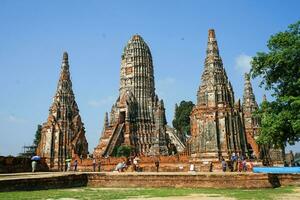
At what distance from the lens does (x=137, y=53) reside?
5916cm

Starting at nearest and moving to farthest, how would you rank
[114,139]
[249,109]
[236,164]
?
[236,164] < [114,139] < [249,109]

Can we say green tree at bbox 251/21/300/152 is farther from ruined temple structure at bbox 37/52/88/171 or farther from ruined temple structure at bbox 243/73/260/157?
ruined temple structure at bbox 243/73/260/157

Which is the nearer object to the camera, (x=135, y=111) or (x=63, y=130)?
(x=63, y=130)

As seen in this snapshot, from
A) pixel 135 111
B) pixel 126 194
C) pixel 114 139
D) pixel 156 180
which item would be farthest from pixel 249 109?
pixel 126 194

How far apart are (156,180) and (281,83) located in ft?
27.0

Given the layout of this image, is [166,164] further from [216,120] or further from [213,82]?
[213,82]

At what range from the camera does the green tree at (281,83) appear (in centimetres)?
1658

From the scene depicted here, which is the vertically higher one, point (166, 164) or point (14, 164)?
point (14, 164)

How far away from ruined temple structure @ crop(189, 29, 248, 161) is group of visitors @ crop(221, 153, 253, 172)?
1899mm

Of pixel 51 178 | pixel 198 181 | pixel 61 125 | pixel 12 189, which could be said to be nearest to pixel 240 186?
pixel 198 181

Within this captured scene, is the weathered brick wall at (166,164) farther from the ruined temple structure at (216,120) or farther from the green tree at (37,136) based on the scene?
the green tree at (37,136)

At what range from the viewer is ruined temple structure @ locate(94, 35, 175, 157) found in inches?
1977

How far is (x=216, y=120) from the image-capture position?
29.6 metres

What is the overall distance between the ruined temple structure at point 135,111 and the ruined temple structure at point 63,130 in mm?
5534
